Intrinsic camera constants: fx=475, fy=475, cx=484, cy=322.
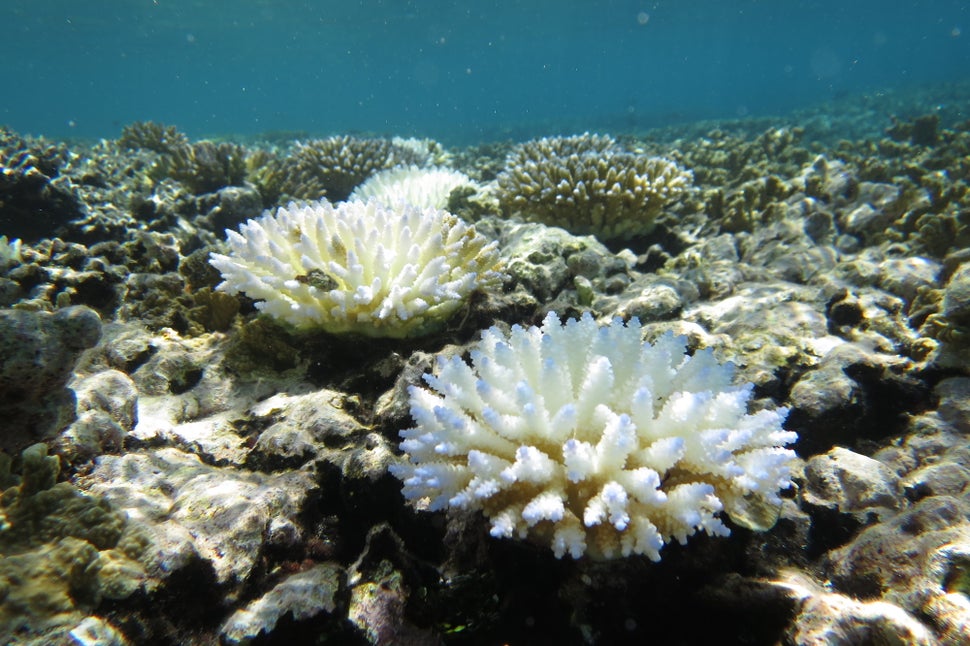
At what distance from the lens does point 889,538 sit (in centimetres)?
181

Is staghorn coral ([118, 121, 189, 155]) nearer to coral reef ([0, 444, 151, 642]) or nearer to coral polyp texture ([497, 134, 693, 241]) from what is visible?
coral polyp texture ([497, 134, 693, 241])

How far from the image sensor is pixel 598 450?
1628mm

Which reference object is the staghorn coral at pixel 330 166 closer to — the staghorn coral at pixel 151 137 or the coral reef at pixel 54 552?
the staghorn coral at pixel 151 137

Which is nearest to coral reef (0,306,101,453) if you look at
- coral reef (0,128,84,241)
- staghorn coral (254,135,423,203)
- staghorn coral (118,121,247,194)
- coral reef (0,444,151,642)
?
coral reef (0,444,151,642)

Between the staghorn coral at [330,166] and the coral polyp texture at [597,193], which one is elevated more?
the staghorn coral at [330,166]

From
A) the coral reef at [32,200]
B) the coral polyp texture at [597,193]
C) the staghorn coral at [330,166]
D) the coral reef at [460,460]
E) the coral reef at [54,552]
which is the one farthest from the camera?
the staghorn coral at [330,166]

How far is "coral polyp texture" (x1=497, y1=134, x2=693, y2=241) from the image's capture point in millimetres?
5246

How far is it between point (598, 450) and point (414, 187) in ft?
17.8

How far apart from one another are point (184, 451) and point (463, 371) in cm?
163

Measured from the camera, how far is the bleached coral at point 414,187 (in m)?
6.12

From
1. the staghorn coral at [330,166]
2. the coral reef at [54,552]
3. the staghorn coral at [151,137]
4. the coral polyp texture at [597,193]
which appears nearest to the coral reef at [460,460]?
the coral reef at [54,552]

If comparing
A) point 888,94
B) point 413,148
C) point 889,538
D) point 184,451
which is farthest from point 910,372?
point 888,94

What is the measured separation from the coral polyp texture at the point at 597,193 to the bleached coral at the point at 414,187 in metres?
0.97

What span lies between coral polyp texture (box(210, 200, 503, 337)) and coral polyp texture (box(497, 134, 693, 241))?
237cm
